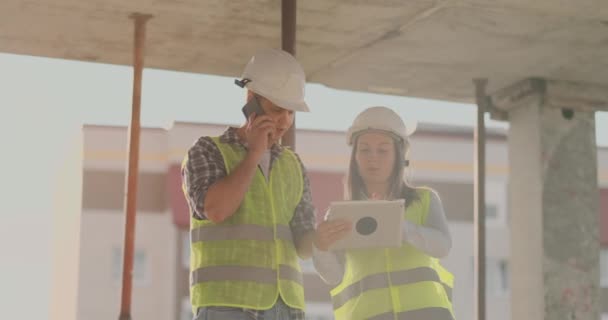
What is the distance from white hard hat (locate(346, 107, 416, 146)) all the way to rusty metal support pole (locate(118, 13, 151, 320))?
204 centimetres

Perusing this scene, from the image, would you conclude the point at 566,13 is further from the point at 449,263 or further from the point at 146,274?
the point at 146,274

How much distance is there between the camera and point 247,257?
4.20m

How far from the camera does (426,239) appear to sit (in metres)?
5.05

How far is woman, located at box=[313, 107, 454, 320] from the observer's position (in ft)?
16.6

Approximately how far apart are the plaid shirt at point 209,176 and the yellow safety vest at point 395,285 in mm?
784

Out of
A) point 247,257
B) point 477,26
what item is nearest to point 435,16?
point 477,26

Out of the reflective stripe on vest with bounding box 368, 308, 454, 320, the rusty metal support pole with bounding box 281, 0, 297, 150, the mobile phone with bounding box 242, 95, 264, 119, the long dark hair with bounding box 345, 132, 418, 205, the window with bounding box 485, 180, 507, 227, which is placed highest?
the window with bounding box 485, 180, 507, 227

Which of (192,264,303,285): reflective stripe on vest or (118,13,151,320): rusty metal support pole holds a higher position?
(118,13,151,320): rusty metal support pole

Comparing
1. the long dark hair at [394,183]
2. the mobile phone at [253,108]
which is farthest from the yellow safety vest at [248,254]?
the long dark hair at [394,183]

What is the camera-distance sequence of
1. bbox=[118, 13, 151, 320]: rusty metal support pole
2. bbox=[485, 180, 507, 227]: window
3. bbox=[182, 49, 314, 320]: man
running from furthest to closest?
bbox=[485, 180, 507, 227]: window < bbox=[118, 13, 151, 320]: rusty metal support pole < bbox=[182, 49, 314, 320]: man

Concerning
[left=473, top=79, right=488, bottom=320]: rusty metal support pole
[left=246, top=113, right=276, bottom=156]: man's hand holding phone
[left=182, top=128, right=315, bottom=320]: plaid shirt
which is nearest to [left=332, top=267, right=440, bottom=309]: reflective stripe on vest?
[left=182, top=128, right=315, bottom=320]: plaid shirt

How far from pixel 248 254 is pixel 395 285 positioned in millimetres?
1082

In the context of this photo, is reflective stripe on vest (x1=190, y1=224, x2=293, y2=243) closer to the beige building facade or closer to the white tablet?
the white tablet

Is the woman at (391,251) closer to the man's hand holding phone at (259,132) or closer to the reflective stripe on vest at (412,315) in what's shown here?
the reflective stripe on vest at (412,315)
